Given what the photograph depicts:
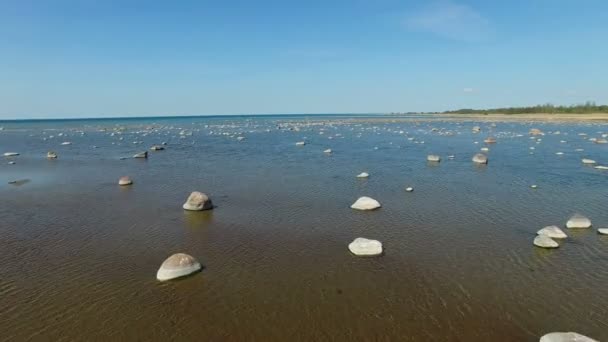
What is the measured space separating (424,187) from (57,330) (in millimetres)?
23044

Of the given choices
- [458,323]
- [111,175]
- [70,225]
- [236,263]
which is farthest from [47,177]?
[458,323]

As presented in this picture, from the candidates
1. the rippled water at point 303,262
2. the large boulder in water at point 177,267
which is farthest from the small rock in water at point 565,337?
the large boulder in water at point 177,267

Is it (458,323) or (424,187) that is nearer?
(458,323)

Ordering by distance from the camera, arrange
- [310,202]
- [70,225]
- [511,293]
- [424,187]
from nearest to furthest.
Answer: [511,293] → [70,225] → [310,202] → [424,187]

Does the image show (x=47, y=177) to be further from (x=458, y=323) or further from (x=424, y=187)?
(x=458, y=323)

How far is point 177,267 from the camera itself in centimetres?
1270

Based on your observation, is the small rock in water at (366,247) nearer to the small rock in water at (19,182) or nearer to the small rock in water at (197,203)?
the small rock in water at (197,203)

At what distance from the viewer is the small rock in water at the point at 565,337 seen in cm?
866

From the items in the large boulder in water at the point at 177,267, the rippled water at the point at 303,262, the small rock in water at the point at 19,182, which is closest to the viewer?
the rippled water at the point at 303,262

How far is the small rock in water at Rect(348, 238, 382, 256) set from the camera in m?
14.5

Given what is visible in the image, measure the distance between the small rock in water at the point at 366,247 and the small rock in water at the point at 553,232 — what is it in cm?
775

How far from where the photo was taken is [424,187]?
2623cm

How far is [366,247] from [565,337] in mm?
7113

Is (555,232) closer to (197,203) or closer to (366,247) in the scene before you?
(366,247)
